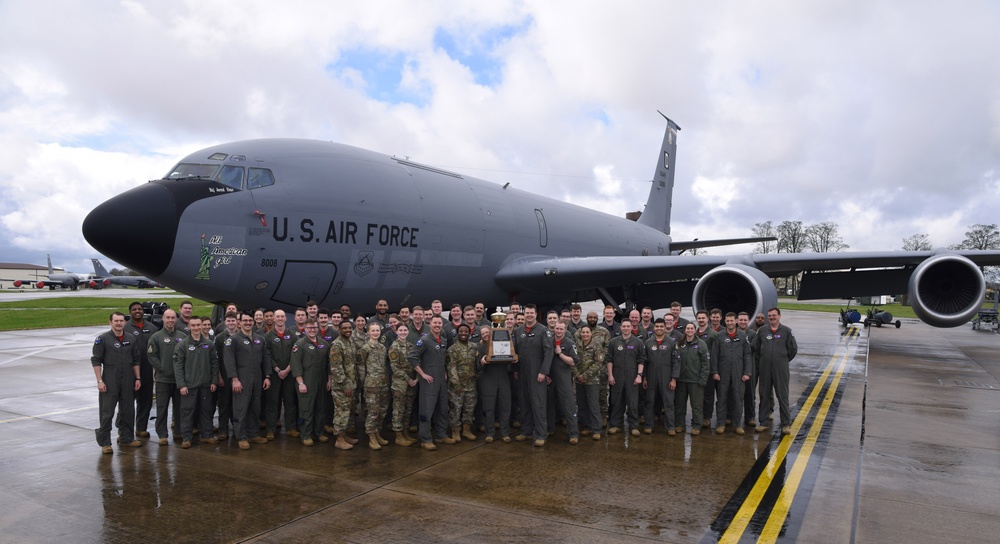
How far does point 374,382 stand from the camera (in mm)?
6680

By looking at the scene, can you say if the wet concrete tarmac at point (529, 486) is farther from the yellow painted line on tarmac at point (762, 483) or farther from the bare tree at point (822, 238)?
the bare tree at point (822, 238)

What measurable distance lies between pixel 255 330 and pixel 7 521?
292 cm

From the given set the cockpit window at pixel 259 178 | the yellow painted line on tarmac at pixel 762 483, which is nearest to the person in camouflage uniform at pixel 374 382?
the cockpit window at pixel 259 178

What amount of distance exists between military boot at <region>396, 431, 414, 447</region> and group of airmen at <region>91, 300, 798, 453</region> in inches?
0.5

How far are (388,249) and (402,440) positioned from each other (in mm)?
3789

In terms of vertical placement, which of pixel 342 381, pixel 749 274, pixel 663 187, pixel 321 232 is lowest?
pixel 342 381

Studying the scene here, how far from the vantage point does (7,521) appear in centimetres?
446

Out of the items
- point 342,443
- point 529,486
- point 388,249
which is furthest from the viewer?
point 388,249

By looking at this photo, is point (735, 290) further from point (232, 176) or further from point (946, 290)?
point (232, 176)

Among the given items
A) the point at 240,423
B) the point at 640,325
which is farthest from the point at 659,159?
the point at 240,423

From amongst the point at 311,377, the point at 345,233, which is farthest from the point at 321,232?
the point at 311,377

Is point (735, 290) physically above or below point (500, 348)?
above

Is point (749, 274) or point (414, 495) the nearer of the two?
point (414, 495)

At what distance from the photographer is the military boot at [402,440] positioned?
6.77 metres
